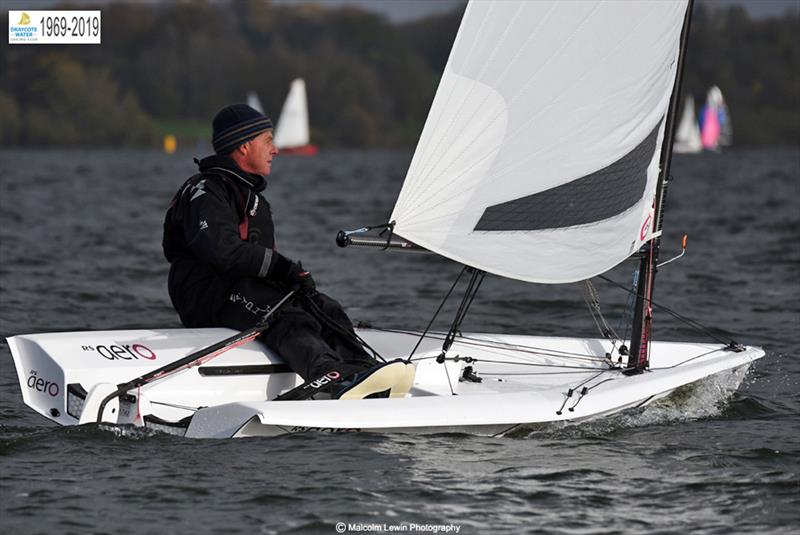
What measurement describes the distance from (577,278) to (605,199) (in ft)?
1.45

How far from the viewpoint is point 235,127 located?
548 cm

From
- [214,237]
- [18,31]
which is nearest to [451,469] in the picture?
[214,237]

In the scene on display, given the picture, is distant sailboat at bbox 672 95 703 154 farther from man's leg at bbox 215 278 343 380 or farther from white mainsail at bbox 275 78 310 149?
man's leg at bbox 215 278 343 380

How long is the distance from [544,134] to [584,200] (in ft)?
1.13

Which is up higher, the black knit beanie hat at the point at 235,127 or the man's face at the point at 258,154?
the black knit beanie hat at the point at 235,127

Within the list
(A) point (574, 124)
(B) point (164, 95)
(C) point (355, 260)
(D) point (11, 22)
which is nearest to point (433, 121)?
(A) point (574, 124)

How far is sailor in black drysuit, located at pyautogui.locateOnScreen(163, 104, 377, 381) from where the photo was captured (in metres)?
5.29

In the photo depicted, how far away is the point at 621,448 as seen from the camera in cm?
519

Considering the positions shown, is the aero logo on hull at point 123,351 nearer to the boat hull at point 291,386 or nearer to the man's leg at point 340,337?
the boat hull at point 291,386

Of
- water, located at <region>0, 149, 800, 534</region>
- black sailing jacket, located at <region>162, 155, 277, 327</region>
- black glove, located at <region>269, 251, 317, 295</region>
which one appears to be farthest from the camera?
black glove, located at <region>269, 251, 317, 295</region>

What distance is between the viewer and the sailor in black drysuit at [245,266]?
17.4 feet

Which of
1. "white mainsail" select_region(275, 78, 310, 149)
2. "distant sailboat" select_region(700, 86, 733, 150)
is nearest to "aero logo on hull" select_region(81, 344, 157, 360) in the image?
"white mainsail" select_region(275, 78, 310, 149)

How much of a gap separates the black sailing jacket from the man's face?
0.06 metres

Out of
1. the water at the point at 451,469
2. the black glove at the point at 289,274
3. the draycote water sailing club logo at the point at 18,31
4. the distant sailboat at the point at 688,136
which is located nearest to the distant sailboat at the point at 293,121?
the distant sailboat at the point at 688,136
